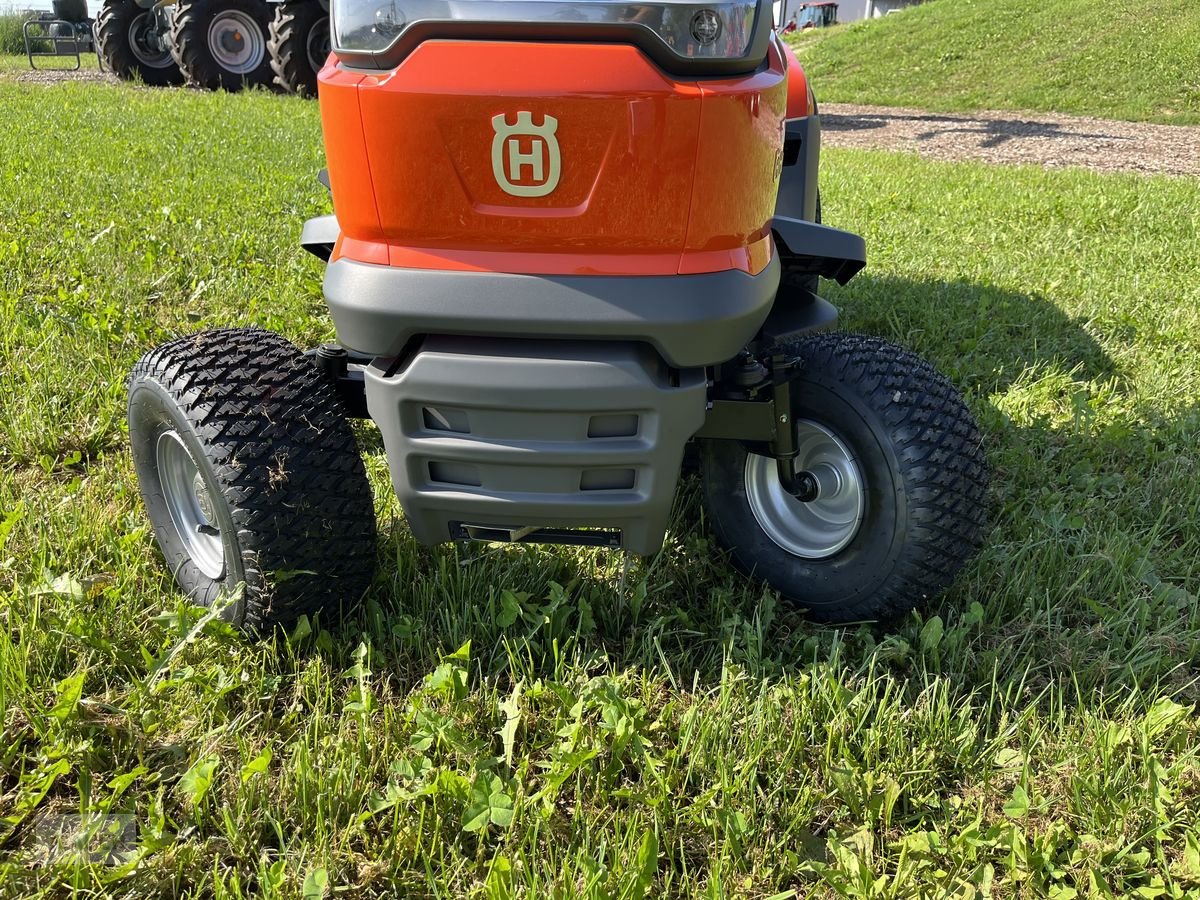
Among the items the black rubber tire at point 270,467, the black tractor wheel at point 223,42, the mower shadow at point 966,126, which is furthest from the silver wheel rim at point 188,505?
the black tractor wheel at point 223,42

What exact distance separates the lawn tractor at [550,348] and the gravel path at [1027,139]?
786 centimetres

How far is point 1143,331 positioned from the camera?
12.3 ft

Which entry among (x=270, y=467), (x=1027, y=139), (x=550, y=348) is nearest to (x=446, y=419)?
(x=550, y=348)

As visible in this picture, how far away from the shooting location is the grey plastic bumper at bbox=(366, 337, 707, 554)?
1501 millimetres

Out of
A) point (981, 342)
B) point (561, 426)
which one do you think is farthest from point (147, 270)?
point (981, 342)

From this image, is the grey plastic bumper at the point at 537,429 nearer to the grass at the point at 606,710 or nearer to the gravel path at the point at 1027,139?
the grass at the point at 606,710

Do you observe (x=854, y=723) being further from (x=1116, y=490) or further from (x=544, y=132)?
(x=1116, y=490)

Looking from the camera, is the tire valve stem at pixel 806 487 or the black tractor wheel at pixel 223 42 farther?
the black tractor wheel at pixel 223 42

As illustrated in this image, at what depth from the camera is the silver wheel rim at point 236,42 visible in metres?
11.2

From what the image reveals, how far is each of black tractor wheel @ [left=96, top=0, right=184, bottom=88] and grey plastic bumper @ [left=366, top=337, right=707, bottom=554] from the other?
12.4m

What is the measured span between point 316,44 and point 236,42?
1.70m

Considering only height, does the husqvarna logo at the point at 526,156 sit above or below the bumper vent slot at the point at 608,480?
above

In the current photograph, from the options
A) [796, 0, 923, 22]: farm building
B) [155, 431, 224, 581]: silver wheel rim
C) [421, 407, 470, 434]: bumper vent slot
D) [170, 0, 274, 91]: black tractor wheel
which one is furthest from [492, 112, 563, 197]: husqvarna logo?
[796, 0, 923, 22]: farm building

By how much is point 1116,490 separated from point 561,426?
5.92 feet
